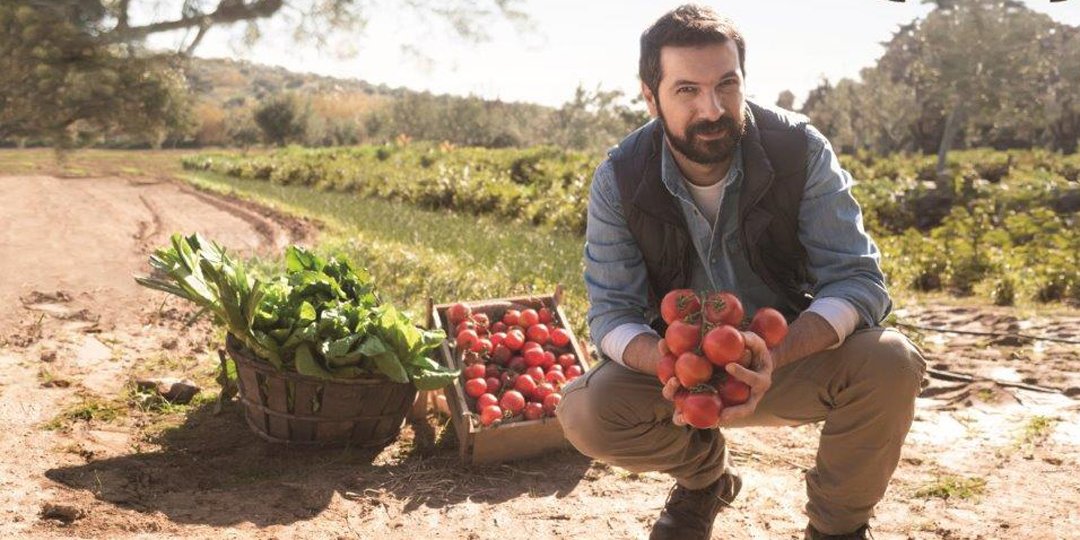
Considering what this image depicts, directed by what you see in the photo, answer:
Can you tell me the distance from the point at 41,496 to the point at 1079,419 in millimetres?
4097

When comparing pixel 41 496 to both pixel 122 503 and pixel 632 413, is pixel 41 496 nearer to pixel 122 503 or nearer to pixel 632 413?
pixel 122 503

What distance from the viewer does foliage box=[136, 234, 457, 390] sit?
3295 millimetres

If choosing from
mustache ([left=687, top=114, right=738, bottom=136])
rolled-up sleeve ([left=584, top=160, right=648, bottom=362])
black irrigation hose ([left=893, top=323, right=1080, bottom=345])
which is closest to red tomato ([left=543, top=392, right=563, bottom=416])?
rolled-up sleeve ([left=584, top=160, right=648, bottom=362])

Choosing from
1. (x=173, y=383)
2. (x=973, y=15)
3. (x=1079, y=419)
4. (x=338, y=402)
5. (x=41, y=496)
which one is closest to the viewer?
(x=41, y=496)

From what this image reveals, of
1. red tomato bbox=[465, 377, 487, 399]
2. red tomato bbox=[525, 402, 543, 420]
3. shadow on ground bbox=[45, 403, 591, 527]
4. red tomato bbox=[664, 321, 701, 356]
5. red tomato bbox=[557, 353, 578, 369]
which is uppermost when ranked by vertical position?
red tomato bbox=[664, 321, 701, 356]

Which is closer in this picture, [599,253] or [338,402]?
[599,253]

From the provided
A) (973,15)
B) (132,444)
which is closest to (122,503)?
(132,444)

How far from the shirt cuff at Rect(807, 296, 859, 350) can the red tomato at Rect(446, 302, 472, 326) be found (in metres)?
1.99

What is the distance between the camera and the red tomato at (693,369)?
196 cm

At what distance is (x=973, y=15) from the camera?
26.8 meters

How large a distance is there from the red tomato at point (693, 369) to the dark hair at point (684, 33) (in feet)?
2.63

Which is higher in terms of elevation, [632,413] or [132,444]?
[632,413]

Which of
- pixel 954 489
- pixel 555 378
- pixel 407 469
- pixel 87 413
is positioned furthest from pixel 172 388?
pixel 954 489

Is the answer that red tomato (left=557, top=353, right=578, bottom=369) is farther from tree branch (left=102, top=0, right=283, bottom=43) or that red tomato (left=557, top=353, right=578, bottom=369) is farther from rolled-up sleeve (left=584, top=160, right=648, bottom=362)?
tree branch (left=102, top=0, right=283, bottom=43)
